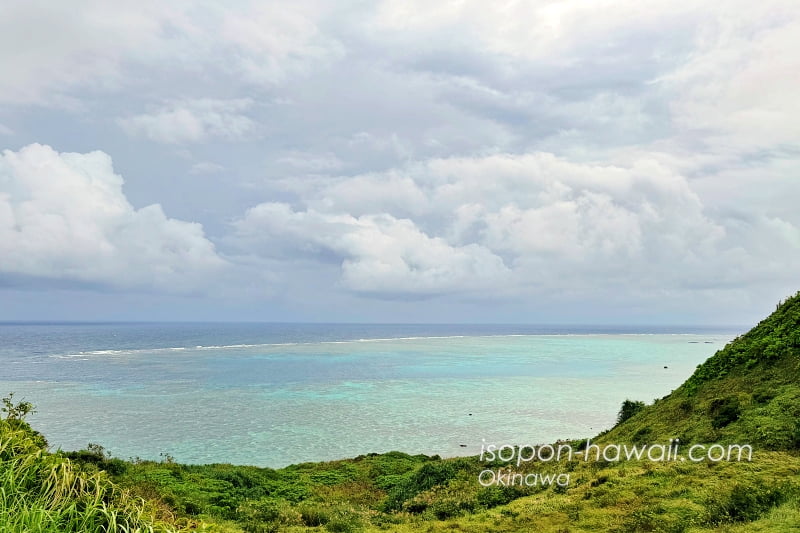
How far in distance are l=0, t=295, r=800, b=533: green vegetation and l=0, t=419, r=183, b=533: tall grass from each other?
0.03 m

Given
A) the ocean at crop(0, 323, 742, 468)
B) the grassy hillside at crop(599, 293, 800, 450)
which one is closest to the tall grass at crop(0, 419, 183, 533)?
the grassy hillside at crop(599, 293, 800, 450)

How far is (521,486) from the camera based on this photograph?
20734mm

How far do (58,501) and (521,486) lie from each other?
1811 cm

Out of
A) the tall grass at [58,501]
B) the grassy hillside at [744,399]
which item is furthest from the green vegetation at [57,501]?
the grassy hillside at [744,399]

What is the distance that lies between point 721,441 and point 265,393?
241ft

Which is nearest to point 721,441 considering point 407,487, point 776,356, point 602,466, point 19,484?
point 602,466

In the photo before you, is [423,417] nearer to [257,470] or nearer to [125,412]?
[257,470]

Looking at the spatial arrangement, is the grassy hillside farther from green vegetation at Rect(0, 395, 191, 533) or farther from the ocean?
the ocean

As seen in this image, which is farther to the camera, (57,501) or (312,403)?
(312,403)

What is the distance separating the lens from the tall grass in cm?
674

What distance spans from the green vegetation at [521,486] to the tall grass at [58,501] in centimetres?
3

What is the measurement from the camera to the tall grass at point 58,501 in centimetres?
674

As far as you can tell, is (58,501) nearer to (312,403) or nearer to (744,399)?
(744,399)

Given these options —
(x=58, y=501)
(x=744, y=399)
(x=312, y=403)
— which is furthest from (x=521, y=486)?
(x=312, y=403)
